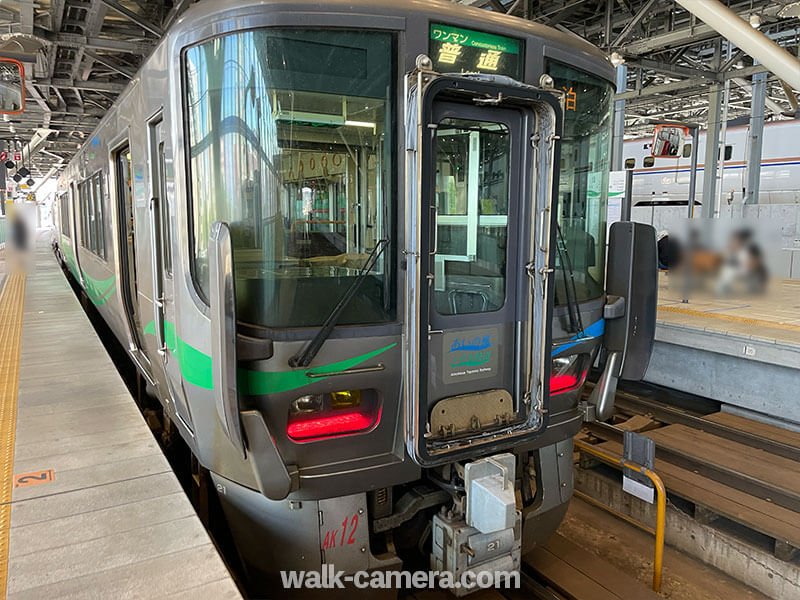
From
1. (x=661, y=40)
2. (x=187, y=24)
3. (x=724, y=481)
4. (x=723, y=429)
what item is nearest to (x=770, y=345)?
(x=723, y=429)

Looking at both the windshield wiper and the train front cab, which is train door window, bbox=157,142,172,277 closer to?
the train front cab

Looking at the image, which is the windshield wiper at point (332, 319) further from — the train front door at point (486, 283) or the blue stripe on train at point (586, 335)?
the blue stripe on train at point (586, 335)

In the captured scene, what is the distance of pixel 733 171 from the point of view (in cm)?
1850

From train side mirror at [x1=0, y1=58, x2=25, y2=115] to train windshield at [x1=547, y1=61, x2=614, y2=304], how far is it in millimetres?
8034

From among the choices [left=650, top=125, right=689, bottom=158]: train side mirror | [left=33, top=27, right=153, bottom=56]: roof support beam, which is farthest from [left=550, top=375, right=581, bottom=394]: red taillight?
[left=650, top=125, right=689, bottom=158]: train side mirror

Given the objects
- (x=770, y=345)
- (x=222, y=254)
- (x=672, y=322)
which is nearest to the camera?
(x=222, y=254)

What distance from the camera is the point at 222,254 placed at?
2311mm

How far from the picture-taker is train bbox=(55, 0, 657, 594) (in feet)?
8.21

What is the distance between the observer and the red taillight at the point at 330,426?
265 cm

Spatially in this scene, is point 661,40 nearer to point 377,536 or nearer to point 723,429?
point 723,429

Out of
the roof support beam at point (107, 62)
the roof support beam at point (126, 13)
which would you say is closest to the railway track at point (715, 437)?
the roof support beam at point (126, 13)

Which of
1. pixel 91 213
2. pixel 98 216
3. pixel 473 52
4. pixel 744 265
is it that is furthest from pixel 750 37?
pixel 91 213

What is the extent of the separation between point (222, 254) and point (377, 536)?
172 cm

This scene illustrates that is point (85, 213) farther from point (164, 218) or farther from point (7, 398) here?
point (164, 218)
